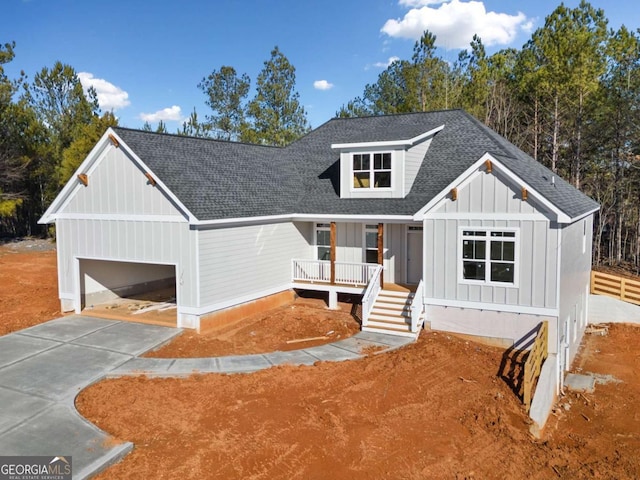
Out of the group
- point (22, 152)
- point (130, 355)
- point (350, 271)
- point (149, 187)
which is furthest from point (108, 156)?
point (22, 152)

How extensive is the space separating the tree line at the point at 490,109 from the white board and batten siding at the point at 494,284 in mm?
18236

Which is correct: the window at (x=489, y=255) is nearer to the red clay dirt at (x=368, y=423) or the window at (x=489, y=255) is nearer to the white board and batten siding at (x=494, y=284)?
the white board and batten siding at (x=494, y=284)

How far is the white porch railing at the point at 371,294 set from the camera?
15.4 metres

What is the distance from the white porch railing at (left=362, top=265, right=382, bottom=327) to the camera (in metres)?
15.4

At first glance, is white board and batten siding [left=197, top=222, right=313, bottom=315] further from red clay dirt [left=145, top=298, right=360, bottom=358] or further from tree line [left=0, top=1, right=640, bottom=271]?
tree line [left=0, top=1, right=640, bottom=271]

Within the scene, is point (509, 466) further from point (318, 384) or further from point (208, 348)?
point (208, 348)

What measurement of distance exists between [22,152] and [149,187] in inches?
1170

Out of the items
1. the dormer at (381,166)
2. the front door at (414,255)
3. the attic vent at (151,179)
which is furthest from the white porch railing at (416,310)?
the attic vent at (151,179)

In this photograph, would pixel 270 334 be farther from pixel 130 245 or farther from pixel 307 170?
pixel 307 170

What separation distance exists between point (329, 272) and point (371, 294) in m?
2.96

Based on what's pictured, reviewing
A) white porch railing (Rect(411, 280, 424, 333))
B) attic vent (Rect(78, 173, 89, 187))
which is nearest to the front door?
white porch railing (Rect(411, 280, 424, 333))

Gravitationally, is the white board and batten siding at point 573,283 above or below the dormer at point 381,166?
below

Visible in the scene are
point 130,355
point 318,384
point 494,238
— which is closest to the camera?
point 318,384

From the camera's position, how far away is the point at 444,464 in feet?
26.6
